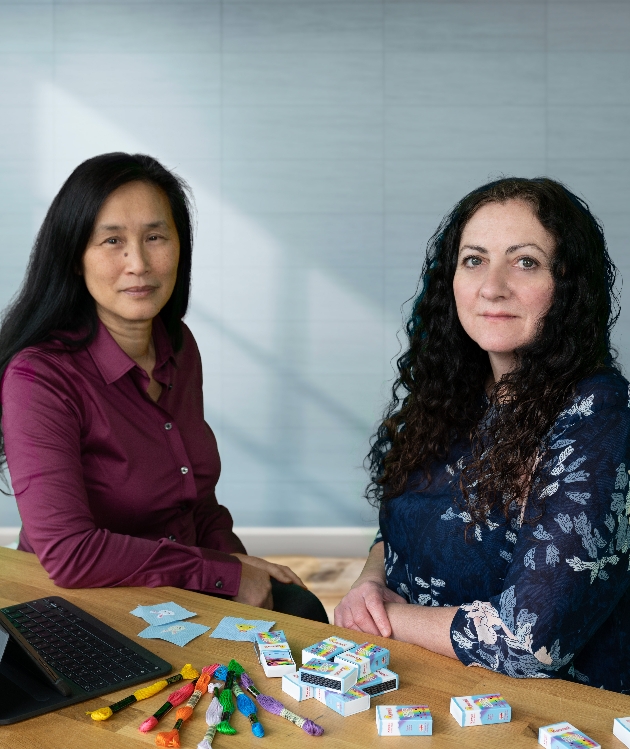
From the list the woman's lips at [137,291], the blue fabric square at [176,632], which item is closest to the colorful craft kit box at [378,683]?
the blue fabric square at [176,632]

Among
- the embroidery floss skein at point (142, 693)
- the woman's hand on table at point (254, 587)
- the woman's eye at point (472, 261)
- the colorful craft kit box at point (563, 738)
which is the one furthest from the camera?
the woman's hand on table at point (254, 587)

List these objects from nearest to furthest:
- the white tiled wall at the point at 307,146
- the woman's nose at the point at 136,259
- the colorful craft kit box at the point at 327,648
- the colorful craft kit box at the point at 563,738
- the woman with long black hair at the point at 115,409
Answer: the colorful craft kit box at the point at 563,738 < the colorful craft kit box at the point at 327,648 < the woman with long black hair at the point at 115,409 < the woman's nose at the point at 136,259 < the white tiled wall at the point at 307,146

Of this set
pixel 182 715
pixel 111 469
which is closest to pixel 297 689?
pixel 182 715

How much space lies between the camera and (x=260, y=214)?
467 cm

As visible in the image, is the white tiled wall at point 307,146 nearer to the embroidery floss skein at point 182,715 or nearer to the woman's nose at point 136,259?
the woman's nose at point 136,259

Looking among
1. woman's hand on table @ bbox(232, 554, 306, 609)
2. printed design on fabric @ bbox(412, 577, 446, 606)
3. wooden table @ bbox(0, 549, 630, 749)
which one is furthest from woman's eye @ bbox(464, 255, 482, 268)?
woman's hand on table @ bbox(232, 554, 306, 609)

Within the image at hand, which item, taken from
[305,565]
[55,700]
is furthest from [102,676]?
[305,565]

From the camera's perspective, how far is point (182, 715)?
123cm

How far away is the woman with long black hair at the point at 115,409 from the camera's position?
1850 millimetres

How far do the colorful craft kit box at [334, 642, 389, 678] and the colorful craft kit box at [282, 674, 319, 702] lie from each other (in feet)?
0.20

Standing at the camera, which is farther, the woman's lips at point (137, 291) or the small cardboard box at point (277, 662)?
the woman's lips at point (137, 291)

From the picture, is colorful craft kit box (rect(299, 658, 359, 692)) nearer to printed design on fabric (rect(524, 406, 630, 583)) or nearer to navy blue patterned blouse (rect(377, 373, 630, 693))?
navy blue patterned blouse (rect(377, 373, 630, 693))

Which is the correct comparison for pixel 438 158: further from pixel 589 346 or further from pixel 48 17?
pixel 589 346

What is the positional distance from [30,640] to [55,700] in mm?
232
